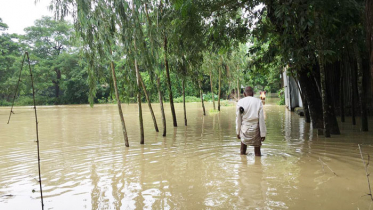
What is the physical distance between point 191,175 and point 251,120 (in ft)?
6.37

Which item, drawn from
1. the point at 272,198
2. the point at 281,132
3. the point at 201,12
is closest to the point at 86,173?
the point at 272,198

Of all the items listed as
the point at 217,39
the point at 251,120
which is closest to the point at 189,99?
the point at 217,39

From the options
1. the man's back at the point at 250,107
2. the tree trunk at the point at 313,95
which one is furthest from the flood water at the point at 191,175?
the tree trunk at the point at 313,95

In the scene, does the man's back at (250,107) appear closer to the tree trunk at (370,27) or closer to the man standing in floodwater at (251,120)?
the man standing in floodwater at (251,120)

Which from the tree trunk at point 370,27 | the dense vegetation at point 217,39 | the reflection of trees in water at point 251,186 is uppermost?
the dense vegetation at point 217,39

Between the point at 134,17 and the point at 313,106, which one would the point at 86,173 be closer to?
the point at 134,17

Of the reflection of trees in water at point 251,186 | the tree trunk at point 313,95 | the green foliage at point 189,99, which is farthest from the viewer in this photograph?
the green foliage at point 189,99

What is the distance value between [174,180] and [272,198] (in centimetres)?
180

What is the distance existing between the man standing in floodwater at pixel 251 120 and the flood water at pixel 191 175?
46 cm

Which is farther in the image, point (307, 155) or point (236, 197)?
point (307, 155)

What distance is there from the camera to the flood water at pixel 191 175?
4434mm

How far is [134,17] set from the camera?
8.64 metres

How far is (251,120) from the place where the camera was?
688cm

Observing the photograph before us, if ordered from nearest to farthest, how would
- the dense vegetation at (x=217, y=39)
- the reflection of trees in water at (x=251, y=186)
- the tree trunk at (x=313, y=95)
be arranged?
the reflection of trees in water at (x=251, y=186) → the dense vegetation at (x=217, y=39) → the tree trunk at (x=313, y=95)
